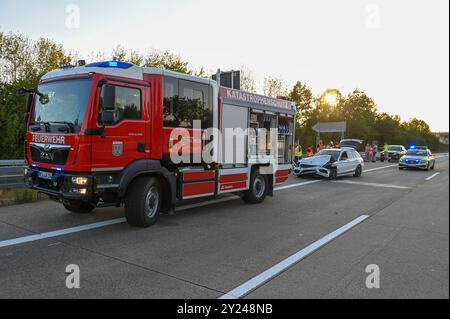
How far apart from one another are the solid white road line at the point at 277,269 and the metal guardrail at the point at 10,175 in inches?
295

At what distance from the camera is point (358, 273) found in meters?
4.49

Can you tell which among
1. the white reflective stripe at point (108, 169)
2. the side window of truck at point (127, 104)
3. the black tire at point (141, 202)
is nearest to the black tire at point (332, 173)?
the black tire at point (141, 202)

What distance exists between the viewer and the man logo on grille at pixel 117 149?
20.1 feet

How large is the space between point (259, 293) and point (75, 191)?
3.51 m

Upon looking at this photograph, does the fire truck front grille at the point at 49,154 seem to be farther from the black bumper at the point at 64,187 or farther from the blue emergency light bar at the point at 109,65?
the blue emergency light bar at the point at 109,65

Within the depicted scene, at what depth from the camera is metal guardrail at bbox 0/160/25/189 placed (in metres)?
9.08

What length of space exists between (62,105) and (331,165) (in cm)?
1281

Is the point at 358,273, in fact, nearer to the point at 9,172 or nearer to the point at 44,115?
the point at 44,115

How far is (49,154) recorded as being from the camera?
617 centimetres

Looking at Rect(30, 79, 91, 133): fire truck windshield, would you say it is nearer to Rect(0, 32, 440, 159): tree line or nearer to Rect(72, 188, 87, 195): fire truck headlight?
Rect(72, 188, 87, 195): fire truck headlight

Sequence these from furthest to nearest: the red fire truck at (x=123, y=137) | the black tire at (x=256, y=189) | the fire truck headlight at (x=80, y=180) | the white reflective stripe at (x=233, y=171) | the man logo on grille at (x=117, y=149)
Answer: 1. the black tire at (x=256, y=189)
2. the white reflective stripe at (x=233, y=171)
3. the man logo on grille at (x=117, y=149)
4. the red fire truck at (x=123, y=137)
5. the fire truck headlight at (x=80, y=180)

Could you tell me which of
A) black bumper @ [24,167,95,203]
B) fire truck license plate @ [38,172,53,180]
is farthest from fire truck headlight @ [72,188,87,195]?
fire truck license plate @ [38,172,53,180]

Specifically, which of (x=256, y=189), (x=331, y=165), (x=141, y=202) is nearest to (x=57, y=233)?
(x=141, y=202)

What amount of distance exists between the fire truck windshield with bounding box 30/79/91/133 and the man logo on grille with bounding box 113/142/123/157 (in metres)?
0.65
